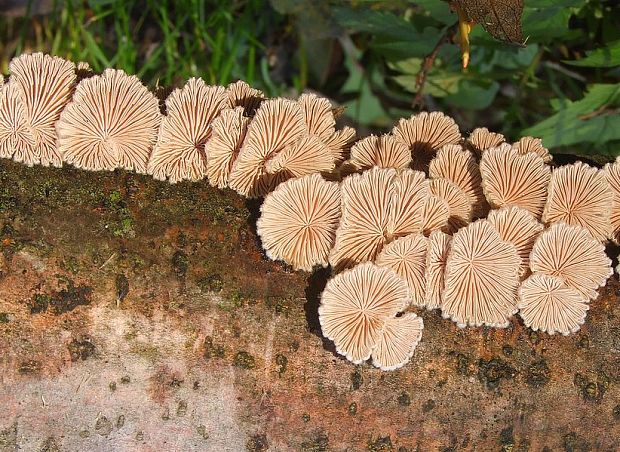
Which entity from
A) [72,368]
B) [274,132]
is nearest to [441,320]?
[274,132]

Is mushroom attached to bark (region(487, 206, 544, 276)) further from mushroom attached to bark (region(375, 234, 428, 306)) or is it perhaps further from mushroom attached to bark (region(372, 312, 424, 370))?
mushroom attached to bark (region(372, 312, 424, 370))

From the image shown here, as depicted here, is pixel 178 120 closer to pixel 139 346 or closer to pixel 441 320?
pixel 139 346

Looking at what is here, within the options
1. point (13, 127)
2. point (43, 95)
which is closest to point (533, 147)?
point (43, 95)

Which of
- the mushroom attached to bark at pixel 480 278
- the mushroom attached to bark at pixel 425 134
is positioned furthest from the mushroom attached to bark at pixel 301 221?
the mushroom attached to bark at pixel 425 134

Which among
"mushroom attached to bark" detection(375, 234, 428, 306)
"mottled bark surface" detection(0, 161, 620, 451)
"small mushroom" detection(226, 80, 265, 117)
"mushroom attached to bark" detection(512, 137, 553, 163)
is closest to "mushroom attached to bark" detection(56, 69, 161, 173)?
→ "mottled bark surface" detection(0, 161, 620, 451)

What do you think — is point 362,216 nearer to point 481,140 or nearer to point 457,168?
point 457,168

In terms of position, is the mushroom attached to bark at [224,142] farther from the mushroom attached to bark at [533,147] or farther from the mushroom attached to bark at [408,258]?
the mushroom attached to bark at [533,147]
